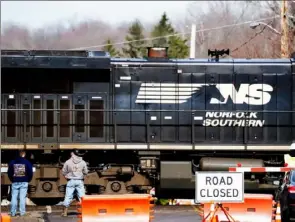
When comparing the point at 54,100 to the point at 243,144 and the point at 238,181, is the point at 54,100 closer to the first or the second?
the point at 243,144

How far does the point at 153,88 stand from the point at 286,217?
651 centimetres

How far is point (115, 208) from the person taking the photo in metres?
14.5

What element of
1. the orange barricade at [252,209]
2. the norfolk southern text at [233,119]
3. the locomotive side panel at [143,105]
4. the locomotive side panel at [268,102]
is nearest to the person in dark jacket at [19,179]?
the locomotive side panel at [143,105]

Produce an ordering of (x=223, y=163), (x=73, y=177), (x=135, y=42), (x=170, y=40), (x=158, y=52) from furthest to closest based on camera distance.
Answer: (x=135, y=42)
(x=170, y=40)
(x=158, y=52)
(x=223, y=163)
(x=73, y=177)

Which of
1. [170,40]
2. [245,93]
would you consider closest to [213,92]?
[245,93]

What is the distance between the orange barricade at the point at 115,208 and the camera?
47.4 ft

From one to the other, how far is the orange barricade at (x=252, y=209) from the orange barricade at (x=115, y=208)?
1.65 m

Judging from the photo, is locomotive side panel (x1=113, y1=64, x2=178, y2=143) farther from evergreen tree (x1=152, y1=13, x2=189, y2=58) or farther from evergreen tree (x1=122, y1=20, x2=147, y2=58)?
evergreen tree (x1=122, y1=20, x2=147, y2=58)

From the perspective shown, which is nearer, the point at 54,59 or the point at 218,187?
the point at 218,187

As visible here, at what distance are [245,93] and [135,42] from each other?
63053 millimetres

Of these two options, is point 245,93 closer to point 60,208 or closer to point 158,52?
point 158,52

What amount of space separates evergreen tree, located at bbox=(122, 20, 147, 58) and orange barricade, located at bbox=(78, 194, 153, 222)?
2504 inches

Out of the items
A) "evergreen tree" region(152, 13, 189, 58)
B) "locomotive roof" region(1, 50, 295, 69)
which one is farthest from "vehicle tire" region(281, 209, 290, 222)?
"evergreen tree" region(152, 13, 189, 58)

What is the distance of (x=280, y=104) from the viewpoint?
2066 centimetres
